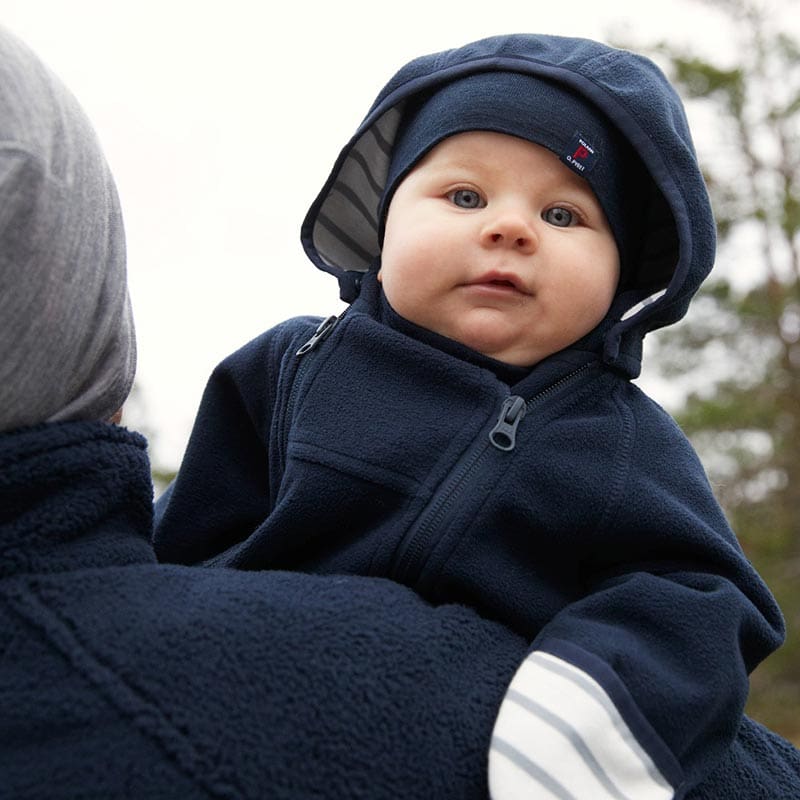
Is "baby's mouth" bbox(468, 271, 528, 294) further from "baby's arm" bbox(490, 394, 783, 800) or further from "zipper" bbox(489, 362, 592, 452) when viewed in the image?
"baby's arm" bbox(490, 394, 783, 800)

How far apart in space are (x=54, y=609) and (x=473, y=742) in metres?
0.48

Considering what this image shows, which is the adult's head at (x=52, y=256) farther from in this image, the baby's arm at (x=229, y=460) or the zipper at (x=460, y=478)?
the baby's arm at (x=229, y=460)

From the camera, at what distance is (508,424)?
1543 millimetres

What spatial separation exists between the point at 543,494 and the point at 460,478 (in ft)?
0.40

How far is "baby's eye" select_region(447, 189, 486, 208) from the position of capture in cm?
170

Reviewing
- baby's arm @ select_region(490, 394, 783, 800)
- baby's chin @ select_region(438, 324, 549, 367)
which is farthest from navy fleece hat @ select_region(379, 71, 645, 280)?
baby's arm @ select_region(490, 394, 783, 800)

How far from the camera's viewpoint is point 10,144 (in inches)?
43.0

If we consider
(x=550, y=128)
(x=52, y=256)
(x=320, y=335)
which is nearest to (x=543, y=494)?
(x=320, y=335)

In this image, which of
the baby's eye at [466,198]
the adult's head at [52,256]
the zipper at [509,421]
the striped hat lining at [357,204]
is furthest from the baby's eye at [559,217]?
the adult's head at [52,256]

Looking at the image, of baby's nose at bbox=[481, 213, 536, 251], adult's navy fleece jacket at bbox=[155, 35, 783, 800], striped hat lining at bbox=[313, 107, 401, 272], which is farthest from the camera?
striped hat lining at bbox=[313, 107, 401, 272]

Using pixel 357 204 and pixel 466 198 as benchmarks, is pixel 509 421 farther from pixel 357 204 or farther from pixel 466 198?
pixel 357 204

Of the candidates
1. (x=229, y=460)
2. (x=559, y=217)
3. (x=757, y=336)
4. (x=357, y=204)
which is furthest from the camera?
(x=757, y=336)

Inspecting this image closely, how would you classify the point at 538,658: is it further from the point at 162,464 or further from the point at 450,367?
the point at 162,464

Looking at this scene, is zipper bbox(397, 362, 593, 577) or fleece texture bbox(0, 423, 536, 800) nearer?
fleece texture bbox(0, 423, 536, 800)
